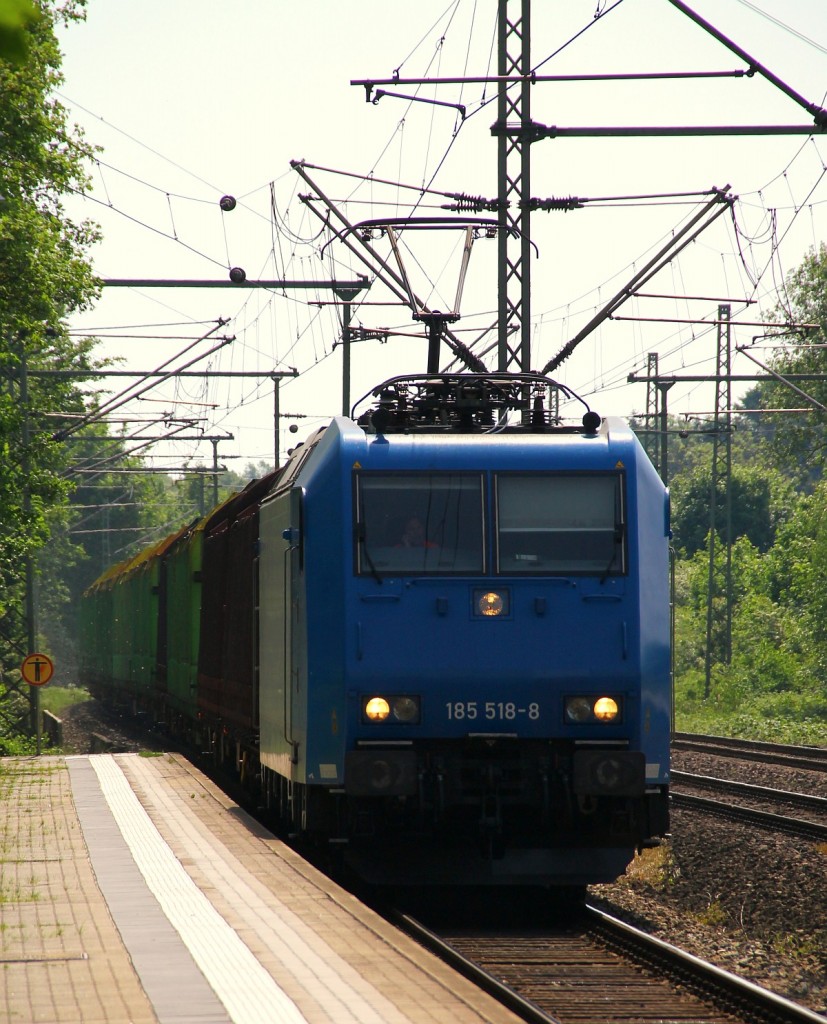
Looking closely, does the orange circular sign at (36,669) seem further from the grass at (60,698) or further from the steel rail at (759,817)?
the grass at (60,698)

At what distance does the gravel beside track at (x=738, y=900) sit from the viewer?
9.68 meters

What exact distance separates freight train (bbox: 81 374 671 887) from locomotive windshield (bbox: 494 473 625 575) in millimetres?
13

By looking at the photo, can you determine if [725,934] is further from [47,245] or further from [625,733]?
[47,245]

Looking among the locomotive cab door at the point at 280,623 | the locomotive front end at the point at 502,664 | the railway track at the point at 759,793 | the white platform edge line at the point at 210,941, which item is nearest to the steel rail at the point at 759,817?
the railway track at the point at 759,793

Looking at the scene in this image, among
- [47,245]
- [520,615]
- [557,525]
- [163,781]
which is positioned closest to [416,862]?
[520,615]

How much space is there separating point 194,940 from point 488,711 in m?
2.94

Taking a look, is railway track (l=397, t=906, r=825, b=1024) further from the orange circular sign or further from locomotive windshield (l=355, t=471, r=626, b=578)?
the orange circular sign

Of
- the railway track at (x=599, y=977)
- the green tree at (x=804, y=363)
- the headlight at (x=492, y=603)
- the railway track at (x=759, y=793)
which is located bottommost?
the railway track at (x=759, y=793)

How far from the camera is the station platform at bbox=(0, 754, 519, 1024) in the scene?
6750 mm

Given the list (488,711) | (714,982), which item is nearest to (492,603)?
(488,711)

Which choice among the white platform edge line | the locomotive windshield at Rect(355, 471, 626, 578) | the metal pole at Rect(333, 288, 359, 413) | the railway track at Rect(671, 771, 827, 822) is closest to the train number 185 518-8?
the locomotive windshield at Rect(355, 471, 626, 578)

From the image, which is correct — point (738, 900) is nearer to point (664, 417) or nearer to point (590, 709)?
point (590, 709)

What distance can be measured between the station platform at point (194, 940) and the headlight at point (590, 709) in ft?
6.37

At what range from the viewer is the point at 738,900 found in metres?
12.7
